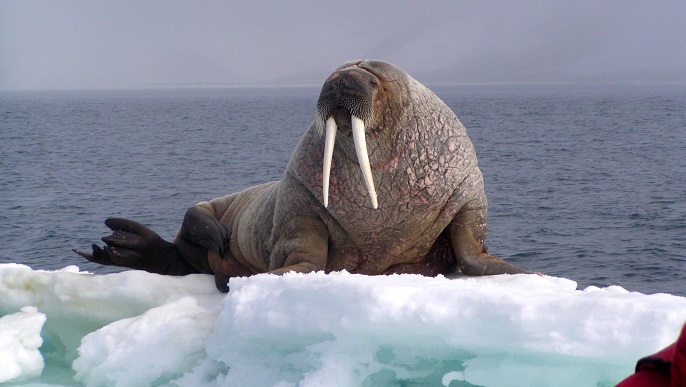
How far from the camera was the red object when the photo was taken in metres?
1.61

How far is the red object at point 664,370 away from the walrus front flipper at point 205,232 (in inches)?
228

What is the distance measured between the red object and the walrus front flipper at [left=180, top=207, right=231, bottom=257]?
5.79 m

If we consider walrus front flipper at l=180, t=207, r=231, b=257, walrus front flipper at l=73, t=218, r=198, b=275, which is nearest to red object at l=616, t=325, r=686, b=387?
walrus front flipper at l=180, t=207, r=231, b=257

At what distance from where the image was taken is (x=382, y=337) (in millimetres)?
3922

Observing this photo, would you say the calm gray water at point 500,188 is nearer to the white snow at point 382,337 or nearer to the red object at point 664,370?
the white snow at point 382,337

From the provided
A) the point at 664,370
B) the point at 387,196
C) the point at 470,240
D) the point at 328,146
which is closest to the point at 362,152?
the point at 328,146

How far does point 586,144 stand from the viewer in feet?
166

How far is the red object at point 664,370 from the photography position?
1.61 metres

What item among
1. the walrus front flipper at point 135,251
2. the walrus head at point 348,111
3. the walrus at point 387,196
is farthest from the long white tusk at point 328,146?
the walrus front flipper at point 135,251

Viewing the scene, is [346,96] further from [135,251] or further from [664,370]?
[664,370]

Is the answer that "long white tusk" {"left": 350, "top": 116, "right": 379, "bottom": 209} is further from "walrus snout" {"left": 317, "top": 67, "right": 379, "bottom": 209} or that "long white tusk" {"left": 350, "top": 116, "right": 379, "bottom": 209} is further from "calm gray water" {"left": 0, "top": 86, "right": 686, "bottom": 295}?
"calm gray water" {"left": 0, "top": 86, "right": 686, "bottom": 295}

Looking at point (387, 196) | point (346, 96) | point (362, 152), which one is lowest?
point (387, 196)

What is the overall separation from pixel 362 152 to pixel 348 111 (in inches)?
12.4

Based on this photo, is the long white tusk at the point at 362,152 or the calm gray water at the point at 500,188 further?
the calm gray water at the point at 500,188
